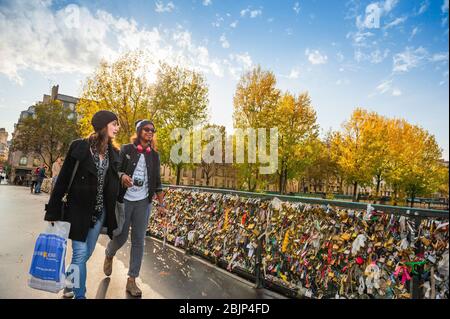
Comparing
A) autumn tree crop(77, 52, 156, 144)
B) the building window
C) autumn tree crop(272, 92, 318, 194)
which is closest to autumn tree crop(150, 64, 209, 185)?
autumn tree crop(77, 52, 156, 144)

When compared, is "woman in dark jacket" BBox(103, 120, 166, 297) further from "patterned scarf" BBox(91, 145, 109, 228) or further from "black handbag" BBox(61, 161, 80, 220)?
"black handbag" BBox(61, 161, 80, 220)

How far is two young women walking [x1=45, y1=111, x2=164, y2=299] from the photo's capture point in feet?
9.44

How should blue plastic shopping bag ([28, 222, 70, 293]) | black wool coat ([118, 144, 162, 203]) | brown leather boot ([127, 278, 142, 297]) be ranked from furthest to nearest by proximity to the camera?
black wool coat ([118, 144, 162, 203]) → brown leather boot ([127, 278, 142, 297]) → blue plastic shopping bag ([28, 222, 70, 293])

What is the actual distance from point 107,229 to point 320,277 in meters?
2.42

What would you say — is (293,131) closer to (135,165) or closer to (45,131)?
(135,165)

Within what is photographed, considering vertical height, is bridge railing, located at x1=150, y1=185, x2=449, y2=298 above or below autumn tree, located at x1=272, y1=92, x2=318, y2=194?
below

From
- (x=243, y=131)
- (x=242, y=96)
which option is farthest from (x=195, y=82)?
(x=243, y=131)

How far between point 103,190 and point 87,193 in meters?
0.24

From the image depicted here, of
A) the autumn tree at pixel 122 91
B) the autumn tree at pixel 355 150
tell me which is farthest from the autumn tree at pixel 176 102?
the autumn tree at pixel 355 150

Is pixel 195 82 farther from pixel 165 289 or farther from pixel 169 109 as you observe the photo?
pixel 165 289

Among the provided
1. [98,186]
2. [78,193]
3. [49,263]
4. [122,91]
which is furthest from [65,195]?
[122,91]

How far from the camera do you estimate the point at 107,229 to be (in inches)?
128

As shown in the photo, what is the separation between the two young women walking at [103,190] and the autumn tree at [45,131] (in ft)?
131

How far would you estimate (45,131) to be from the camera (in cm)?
3919
